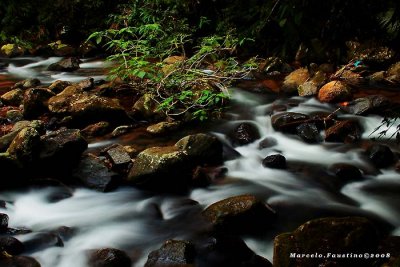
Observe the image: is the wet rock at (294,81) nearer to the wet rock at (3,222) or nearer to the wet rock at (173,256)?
the wet rock at (173,256)

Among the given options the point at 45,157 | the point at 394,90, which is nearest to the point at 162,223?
the point at 45,157

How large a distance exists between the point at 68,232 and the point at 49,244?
287 millimetres

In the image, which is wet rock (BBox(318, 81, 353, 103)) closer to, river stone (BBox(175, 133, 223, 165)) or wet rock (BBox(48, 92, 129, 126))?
river stone (BBox(175, 133, 223, 165))

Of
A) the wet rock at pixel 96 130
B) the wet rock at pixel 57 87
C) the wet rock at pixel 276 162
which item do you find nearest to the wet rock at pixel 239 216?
the wet rock at pixel 276 162

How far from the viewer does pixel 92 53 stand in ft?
42.8

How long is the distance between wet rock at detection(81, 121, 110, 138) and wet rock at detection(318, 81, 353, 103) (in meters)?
4.37

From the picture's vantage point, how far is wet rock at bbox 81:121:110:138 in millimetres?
6363

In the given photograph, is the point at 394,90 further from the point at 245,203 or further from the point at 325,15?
the point at 325,15

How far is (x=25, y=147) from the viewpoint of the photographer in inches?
192

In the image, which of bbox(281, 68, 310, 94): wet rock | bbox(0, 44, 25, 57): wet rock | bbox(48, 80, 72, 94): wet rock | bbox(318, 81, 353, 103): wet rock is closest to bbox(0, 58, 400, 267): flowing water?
bbox(318, 81, 353, 103): wet rock

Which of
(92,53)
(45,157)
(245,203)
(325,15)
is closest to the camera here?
(325,15)

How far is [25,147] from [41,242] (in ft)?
4.89

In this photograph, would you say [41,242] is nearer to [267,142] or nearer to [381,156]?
[267,142]

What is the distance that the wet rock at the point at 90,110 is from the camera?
21.6 ft
